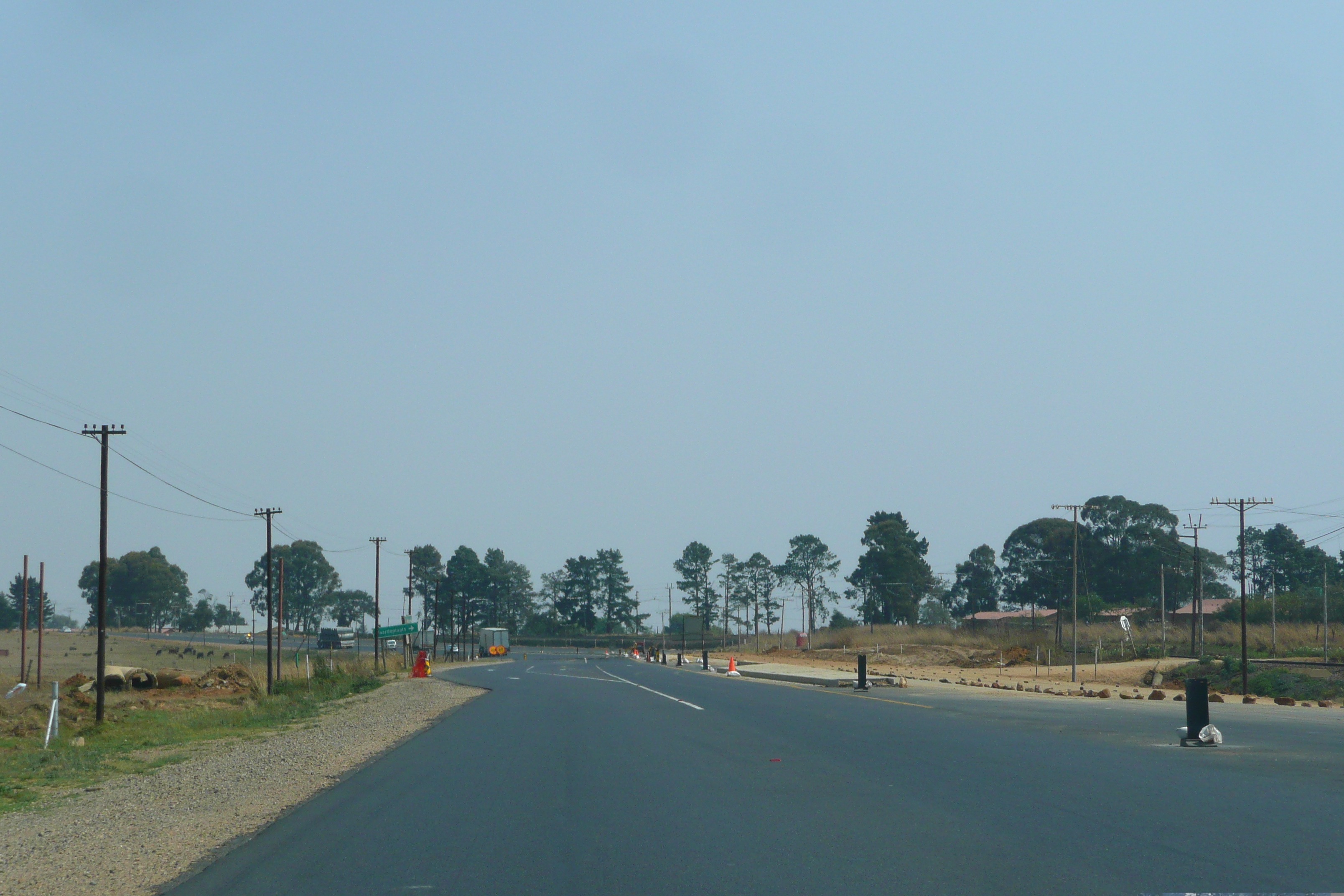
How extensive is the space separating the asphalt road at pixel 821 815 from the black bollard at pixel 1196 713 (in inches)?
12.1

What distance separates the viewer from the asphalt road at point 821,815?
25.9ft

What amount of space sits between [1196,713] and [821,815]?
8815 mm

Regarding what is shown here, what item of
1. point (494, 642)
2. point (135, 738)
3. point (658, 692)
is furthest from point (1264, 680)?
point (494, 642)

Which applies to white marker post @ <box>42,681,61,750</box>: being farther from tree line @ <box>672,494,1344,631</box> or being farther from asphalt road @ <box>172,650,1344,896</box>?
tree line @ <box>672,494,1344,631</box>

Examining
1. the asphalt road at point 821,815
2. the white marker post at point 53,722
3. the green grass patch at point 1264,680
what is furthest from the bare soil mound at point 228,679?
the green grass patch at point 1264,680

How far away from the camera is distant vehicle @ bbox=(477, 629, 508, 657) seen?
12769 centimetres

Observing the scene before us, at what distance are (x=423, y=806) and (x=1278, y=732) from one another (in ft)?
48.7

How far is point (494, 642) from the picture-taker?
130625 mm

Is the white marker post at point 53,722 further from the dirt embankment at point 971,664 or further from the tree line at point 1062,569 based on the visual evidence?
the tree line at point 1062,569

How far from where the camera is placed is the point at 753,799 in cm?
A: 1149

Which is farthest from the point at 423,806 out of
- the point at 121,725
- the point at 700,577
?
the point at 700,577

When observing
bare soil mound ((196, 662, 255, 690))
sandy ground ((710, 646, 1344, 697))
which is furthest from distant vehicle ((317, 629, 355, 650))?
bare soil mound ((196, 662, 255, 690))

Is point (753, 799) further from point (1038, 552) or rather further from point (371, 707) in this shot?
point (1038, 552)

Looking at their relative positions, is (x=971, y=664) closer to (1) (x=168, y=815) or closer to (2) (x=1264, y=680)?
(2) (x=1264, y=680)
